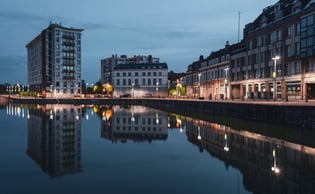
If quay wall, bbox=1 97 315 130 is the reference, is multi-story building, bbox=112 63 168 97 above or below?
above

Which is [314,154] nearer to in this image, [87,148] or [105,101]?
[87,148]

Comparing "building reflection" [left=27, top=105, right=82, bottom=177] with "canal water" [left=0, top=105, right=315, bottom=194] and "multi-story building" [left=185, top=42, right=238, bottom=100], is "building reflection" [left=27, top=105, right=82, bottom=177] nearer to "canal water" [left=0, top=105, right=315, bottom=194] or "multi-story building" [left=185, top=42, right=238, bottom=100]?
"canal water" [left=0, top=105, right=315, bottom=194]

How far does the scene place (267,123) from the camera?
3806 centimetres

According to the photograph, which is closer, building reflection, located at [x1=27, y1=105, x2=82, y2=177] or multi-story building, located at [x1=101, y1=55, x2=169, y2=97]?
building reflection, located at [x1=27, y1=105, x2=82, y2=177]

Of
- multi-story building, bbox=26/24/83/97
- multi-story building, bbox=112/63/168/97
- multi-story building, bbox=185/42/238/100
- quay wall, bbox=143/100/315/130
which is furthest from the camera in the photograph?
multi-story building, bbox=112/63/168/97

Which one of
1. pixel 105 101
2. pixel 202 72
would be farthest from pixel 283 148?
pixel 105 101

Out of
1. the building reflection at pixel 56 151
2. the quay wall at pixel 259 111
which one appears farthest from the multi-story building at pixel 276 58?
the building reflection at pixel 56 151

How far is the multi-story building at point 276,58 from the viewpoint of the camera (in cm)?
5084

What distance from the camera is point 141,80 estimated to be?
442 ft

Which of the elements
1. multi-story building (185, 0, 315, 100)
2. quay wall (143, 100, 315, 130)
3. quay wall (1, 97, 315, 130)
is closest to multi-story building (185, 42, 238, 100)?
multi-story building (185, 0, 315, 100)

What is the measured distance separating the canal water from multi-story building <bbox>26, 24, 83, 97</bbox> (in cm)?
10359

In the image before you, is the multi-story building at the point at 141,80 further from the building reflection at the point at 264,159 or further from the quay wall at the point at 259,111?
the building reflection at the point at 264,159

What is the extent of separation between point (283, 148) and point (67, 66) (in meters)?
121

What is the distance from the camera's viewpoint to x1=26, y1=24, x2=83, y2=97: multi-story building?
5143 inches
